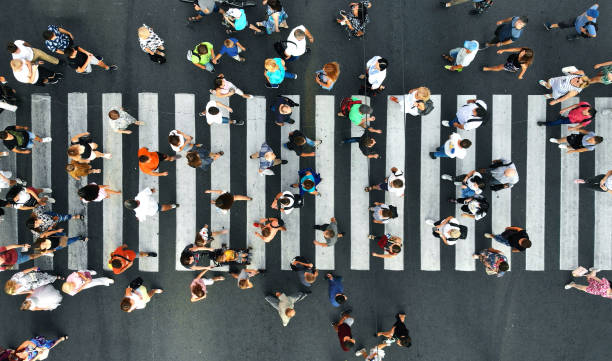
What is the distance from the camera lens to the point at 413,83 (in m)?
7.88

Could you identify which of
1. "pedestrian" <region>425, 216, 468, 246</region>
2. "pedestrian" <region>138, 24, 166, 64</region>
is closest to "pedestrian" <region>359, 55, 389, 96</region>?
"pedestrian" <region>425, 216, 468, 246</region>

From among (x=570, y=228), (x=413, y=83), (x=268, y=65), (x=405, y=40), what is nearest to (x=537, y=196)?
(x=570, y=228)

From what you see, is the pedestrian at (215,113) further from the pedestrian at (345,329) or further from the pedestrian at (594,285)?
the pedestrian at (594,285)

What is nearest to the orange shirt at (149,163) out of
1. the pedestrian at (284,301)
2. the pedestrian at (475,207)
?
the pedestrian at (284,301)

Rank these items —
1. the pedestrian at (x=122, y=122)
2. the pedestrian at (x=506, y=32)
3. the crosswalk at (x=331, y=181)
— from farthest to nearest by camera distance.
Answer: the crosswalk at (x=331, y=181) < the pedestrian at (x=122, y=122) < the pedestrian at (x=506, y=32)

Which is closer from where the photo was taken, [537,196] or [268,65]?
[268,65]

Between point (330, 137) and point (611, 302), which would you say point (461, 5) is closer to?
point (330, 137)

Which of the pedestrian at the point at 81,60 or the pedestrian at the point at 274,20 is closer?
the pedestrian at the point at 274,20

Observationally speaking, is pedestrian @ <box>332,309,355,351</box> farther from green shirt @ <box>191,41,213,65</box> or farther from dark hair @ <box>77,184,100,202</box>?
green shirt @ <box>191,41,213,65</box>

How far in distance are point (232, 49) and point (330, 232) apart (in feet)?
14.1

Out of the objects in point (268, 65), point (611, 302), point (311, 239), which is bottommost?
point (611, 302)

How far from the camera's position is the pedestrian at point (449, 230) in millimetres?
6852

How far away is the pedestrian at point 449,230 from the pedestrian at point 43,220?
8325 mm

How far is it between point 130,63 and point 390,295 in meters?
8.18
